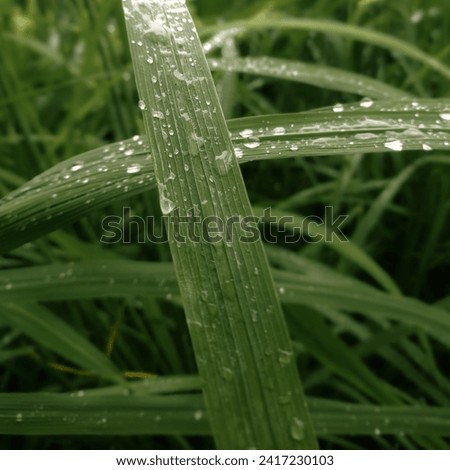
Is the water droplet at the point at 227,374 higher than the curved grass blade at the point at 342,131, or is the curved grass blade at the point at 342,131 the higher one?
the curved grass blade at the point at 342,131

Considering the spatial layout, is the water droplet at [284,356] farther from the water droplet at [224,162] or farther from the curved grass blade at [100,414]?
the curved grass blade at [100,414]

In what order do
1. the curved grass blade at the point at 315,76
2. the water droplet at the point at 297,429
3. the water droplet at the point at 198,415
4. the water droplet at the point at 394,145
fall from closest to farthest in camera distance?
the water droplet at the point at 297,429 < the water droplet at the point at 394,145 < the water droplet at the point at 198,415 < the curved grass blade at the point at 315,76

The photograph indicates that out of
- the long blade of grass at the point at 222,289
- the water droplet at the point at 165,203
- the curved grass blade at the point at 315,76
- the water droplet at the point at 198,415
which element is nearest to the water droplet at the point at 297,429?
the long blade of grass at the point at 222,289

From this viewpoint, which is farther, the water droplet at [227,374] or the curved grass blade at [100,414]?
the curved grass blade at [100,414]

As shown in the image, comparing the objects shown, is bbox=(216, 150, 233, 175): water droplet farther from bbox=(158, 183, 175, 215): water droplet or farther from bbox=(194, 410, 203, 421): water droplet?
bbox=(194, 410, 203, 421): water droplet

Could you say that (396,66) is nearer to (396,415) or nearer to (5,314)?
(396,415)

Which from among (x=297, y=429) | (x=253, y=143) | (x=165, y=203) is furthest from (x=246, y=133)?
(x=297, y=429)

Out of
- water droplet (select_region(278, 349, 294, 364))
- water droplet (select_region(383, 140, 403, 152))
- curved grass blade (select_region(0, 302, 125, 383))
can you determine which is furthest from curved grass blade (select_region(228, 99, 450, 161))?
curved grass blade (select_region(0, 302, 125, 383))
